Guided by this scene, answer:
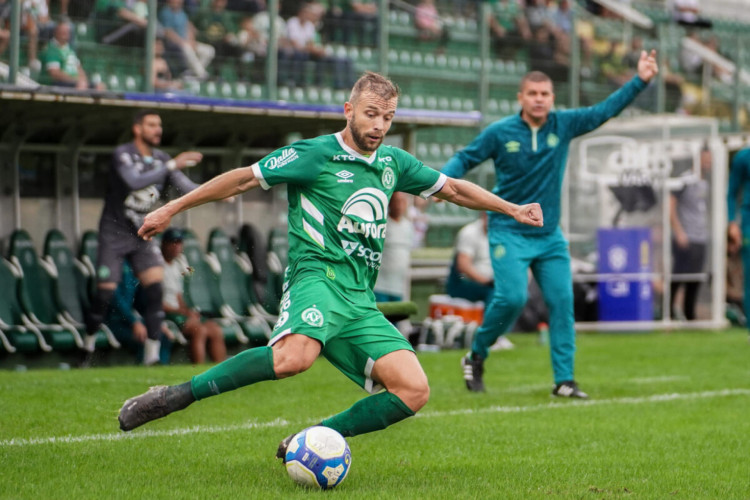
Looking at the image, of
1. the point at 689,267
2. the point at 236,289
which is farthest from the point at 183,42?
the point at 689,267

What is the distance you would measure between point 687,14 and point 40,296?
15.5 m

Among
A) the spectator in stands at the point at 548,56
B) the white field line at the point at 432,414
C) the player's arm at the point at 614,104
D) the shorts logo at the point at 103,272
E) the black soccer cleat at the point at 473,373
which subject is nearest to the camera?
the white field line at the point at 432,414

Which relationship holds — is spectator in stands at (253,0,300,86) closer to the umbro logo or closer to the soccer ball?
the umbro logo

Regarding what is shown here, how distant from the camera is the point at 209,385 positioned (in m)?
5.24

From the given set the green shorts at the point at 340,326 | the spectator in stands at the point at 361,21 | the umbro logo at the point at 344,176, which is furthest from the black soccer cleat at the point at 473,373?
the spectator in stands at the point at 361,21

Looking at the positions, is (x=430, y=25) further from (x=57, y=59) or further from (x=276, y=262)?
(x=57, y=59)

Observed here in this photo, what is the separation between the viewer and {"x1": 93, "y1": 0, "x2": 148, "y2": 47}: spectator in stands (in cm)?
1325

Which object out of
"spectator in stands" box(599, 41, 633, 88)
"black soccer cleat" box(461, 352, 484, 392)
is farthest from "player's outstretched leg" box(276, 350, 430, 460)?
"spectator in stands" box(599, 41, 633, 88)

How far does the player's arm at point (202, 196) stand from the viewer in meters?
5.18

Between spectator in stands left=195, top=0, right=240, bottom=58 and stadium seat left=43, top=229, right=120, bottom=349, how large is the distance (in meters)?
3.43

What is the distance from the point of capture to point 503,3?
60.2ft

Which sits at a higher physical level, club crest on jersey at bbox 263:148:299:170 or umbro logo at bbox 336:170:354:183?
club crest on jersey at bbox 263:148:299:170

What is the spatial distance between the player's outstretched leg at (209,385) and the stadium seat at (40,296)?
7.00m

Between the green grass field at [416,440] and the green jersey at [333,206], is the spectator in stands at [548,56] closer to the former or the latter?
the green grass field at [416,440]
